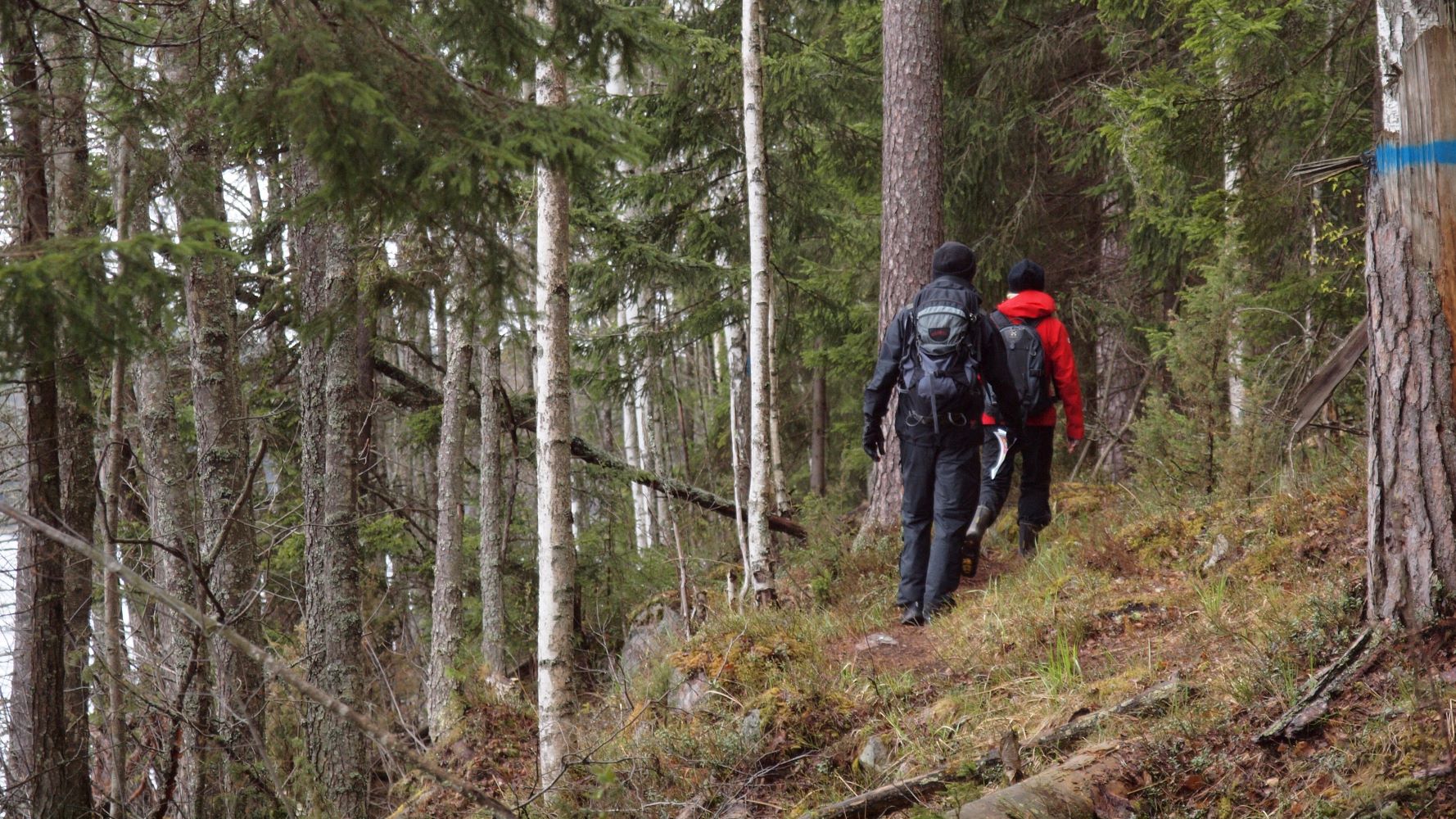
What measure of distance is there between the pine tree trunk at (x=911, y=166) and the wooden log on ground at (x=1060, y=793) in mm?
4837

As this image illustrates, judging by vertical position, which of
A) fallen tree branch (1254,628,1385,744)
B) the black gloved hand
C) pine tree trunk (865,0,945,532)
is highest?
pine tree trunk (865,0,945,532)

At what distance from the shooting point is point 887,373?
6.23 m

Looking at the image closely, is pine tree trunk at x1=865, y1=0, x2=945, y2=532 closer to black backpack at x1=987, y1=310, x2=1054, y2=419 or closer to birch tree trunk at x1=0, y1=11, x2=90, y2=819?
black backpack at x1=987, y1=310, x2=1054, y2=419

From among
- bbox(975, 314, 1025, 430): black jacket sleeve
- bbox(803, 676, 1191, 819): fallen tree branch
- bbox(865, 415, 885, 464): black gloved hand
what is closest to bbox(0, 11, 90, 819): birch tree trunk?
bbox(803, 676, 1191, 819): fallen tree branch

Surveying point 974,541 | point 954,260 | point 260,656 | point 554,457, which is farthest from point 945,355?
point 260,656

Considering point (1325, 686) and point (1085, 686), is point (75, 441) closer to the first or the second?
point (1085, 686)

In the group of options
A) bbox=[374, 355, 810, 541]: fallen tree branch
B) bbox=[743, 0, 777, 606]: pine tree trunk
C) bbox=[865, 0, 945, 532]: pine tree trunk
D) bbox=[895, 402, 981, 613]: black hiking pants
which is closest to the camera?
bbox=[895, 402, 981, 613]: black hiking pants

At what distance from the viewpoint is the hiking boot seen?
7492 millimetres

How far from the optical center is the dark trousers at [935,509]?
617 centimetres

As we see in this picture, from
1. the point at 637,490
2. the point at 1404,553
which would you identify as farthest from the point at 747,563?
the point at 637,490

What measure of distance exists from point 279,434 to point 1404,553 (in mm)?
9287

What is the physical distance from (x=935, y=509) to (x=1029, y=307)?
5.96 ft

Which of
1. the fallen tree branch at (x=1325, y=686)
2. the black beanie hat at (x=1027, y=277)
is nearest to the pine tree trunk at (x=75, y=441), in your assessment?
the black beanie hat at (x=1027, y=277)

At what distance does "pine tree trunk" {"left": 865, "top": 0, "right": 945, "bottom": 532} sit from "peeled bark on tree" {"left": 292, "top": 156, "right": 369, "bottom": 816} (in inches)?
165
